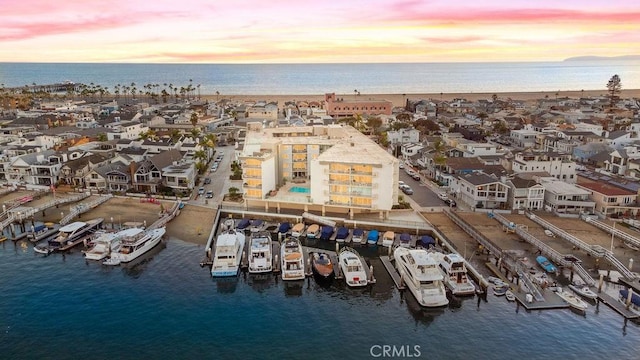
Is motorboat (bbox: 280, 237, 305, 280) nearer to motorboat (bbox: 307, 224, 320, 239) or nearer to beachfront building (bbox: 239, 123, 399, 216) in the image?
motorboat (bbox: 307, 224, 320, 239)

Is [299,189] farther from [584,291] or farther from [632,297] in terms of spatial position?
[632,297]

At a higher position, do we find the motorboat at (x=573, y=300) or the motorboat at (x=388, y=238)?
the motorboat at (x=388, y=238)

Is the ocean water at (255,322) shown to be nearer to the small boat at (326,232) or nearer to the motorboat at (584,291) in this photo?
the motorboat at (584,291)

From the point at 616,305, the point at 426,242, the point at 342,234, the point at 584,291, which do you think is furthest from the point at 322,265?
the point at 616,305

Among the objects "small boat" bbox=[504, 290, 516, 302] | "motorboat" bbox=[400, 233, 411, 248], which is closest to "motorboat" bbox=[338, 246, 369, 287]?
"motorboat" bbox=[400, 233, 411, 248]

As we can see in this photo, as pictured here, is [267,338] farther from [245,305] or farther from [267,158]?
[267,158]

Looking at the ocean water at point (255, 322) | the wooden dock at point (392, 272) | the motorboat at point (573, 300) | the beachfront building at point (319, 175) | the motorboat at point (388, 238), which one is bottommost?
the ocean water at point (255, 322)

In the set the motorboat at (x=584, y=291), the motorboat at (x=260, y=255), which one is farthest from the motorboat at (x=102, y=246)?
the motorboat at (x=584, y=291)
